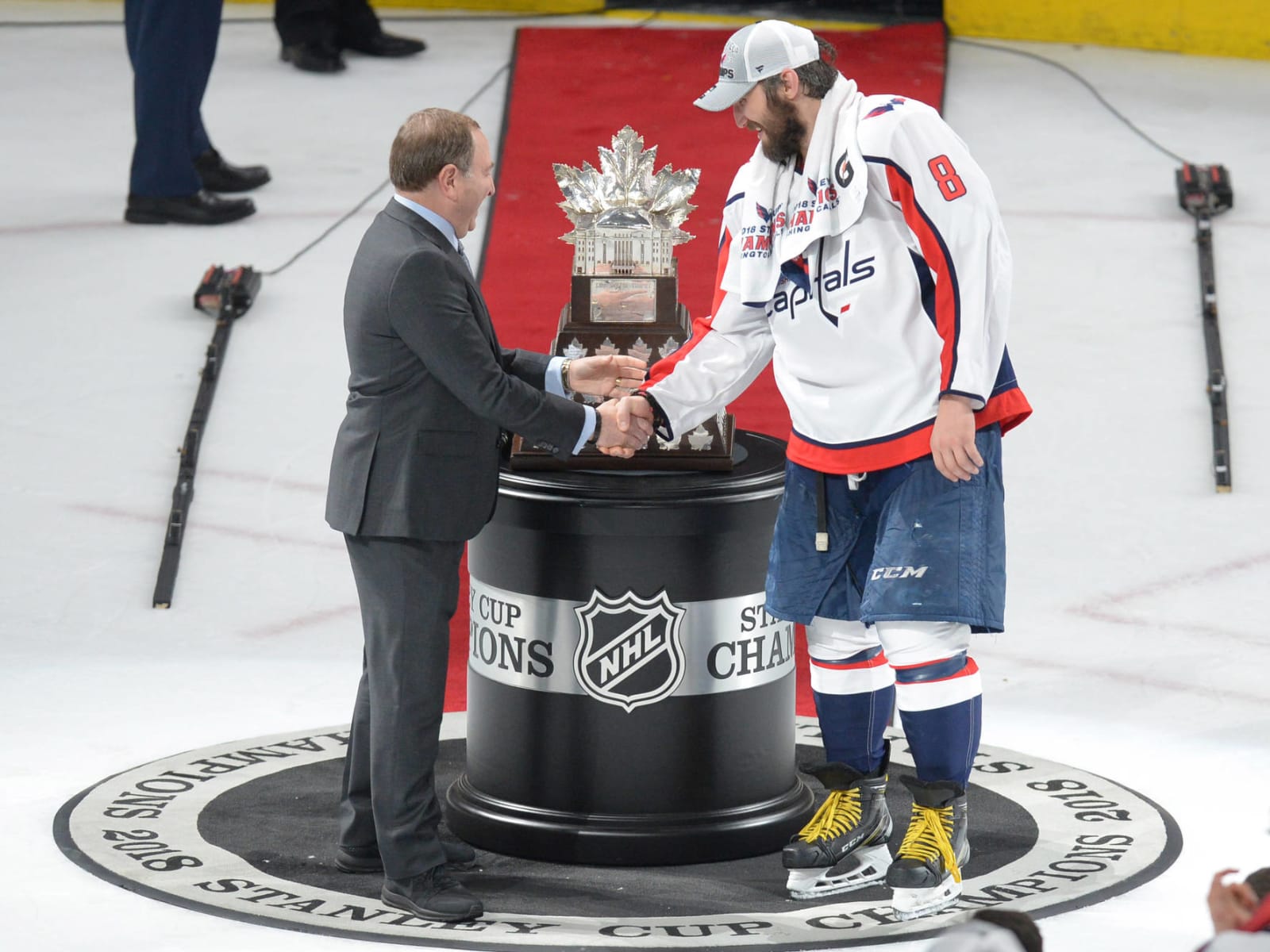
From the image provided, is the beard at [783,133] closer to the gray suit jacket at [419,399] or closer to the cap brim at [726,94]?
the cap brim at [726,94]

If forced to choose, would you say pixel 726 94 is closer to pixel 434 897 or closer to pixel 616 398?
pixel 616 398

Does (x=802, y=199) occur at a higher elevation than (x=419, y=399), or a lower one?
higher

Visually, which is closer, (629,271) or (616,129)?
(629,271)

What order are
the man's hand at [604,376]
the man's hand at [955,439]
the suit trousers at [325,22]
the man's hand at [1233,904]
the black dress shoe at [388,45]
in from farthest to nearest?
the black dress shoe at [388,45], the suit trousers at [325,22], the man's hand at [604,376], the man's hand at [955,439], the man's hand at [1233,904]

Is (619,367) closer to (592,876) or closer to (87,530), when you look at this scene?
(592,876)

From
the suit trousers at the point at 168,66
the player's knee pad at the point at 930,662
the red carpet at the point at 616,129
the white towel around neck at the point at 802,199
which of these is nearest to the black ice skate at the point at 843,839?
the player's knee pad at the point at 930,662

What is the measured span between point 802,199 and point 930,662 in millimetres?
986

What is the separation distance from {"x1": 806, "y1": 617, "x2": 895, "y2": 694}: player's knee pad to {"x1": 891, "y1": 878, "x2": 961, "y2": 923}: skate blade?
49 centimetres

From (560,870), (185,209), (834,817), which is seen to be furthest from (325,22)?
(834,817)

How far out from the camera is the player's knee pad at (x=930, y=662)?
4344 millimetres

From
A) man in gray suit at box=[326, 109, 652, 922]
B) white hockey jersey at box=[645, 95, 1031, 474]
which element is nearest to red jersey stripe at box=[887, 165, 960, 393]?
white hockey jersey at box=[645, 95, 1031, 474]

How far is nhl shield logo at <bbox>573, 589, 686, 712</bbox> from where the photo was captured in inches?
183

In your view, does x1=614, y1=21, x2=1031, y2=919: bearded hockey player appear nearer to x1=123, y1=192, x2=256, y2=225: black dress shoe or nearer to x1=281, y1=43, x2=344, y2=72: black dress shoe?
x1=123, y1=192, x2=256, y2=225: black dress shoe

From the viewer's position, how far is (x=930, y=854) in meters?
4.35
